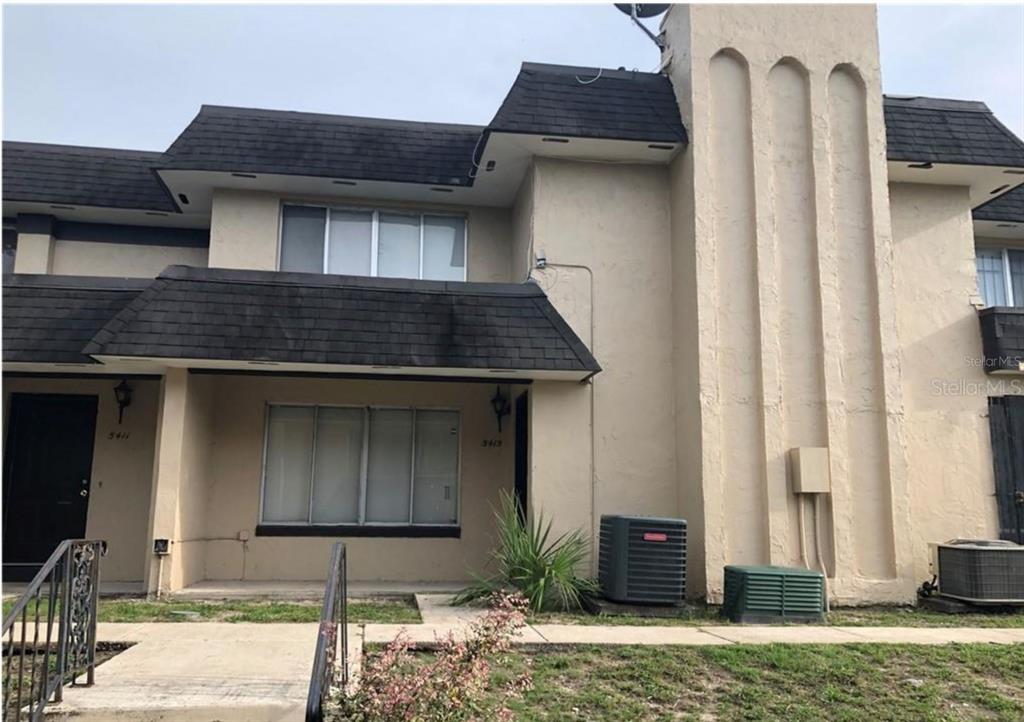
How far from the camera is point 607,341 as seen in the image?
1109cm

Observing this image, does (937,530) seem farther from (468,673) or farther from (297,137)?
(297,137)

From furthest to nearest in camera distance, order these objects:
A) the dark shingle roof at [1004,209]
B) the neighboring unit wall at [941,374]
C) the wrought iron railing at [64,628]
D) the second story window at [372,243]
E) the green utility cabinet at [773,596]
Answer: the dark shingle roof at [1004,209]
the second story window at [372,243]
the neighboring unit wall at [941,374]
the green utility cabinet at [773,596]
the wrought iron railing at [64,628]

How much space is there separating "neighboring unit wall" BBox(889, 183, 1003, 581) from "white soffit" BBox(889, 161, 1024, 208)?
191 mm

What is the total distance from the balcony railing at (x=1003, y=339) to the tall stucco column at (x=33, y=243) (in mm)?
13561

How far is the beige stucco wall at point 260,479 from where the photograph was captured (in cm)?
1123

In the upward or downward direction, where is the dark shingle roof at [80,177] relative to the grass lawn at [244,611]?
upward

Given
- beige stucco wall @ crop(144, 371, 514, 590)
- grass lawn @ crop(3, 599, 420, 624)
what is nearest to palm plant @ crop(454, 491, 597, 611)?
grass lawn @ crop(3, 599, 420, 624)

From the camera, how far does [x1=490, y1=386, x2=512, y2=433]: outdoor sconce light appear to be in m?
12.0

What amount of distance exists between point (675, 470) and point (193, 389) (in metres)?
6.16

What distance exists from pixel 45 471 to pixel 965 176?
13.4 m

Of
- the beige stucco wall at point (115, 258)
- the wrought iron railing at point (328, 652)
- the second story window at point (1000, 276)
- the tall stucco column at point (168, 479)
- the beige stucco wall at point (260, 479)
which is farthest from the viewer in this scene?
the second story window at point (1000, 276)

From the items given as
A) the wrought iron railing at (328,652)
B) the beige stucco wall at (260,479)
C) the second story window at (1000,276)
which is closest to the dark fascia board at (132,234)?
the beige stucco wall at (260,479)

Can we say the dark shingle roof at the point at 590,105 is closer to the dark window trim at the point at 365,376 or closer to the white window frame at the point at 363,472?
the dark window trim at the point at 365,376

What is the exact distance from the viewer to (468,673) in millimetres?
4352
